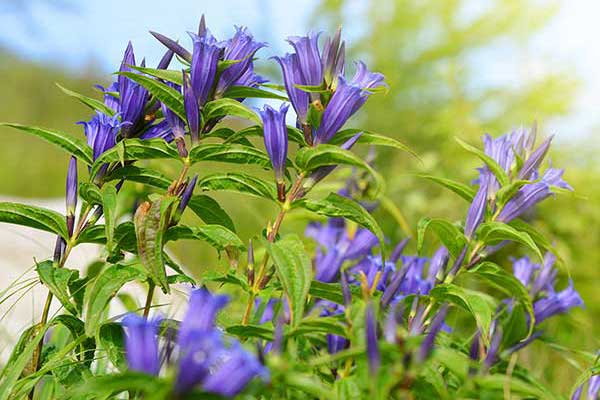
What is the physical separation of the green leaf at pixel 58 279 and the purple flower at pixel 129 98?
0.21 meters

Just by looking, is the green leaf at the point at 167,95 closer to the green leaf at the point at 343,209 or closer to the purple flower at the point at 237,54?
the purple flower at the point at 237,54

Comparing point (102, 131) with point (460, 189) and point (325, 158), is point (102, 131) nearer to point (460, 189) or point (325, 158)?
point (325, 158)

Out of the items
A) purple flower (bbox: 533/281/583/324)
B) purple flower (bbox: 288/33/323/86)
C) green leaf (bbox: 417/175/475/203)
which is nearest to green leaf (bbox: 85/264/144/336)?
purple flower (bbox: 288/33/323/86)

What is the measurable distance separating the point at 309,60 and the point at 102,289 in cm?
40

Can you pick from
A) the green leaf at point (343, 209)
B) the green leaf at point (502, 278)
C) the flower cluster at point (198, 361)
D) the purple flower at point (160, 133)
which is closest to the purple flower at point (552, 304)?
the green leaf at point (502, 278)

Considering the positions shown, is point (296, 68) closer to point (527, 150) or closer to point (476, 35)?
point (527, 150)

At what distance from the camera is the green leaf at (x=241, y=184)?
992mm

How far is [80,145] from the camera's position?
104cm

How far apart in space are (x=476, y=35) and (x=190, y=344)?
6.41 m

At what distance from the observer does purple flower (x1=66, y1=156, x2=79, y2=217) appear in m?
1.06

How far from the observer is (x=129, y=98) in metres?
1.04

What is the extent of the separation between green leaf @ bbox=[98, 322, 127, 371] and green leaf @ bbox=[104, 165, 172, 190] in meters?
0.21

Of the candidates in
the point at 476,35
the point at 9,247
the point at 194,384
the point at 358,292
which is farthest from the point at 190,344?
the point at 476,35

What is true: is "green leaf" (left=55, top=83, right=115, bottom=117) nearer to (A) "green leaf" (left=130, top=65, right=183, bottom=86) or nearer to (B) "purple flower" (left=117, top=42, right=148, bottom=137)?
(B) "purple flower" (left=117, top=42, right=148, bottom=137)
